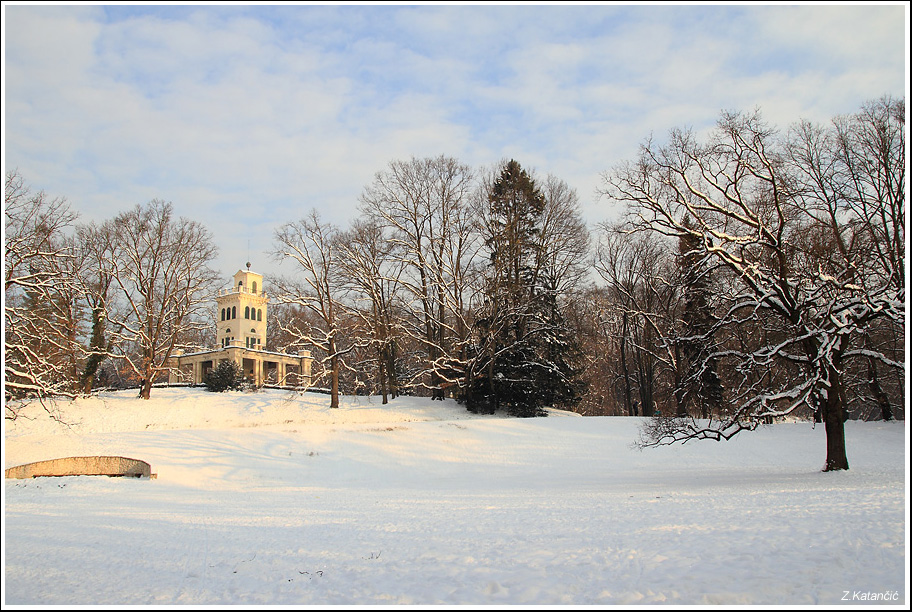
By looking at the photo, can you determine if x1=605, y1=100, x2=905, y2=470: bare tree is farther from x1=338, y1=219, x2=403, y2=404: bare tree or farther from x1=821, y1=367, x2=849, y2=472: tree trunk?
x1=338, y1=219, x2=403, y2=404: bare tree

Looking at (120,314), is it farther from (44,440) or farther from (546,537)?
(546,537)

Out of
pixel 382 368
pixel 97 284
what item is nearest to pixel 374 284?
pixel 382 368

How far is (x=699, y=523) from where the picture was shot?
323 inches

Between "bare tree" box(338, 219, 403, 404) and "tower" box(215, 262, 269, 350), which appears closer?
"bare tree" box(338, 219, 403, 404)

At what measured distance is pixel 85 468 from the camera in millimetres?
16797

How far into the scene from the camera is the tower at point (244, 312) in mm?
42656

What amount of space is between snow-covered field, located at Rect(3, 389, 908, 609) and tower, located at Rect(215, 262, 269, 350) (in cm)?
2101

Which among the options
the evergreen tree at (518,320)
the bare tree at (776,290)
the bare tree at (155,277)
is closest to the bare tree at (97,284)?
the bare tree at (155,277)

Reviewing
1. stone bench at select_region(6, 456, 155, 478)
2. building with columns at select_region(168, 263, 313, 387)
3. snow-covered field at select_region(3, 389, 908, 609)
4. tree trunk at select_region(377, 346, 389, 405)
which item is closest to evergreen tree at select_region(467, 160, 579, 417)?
tree trunk at select_region(377, 346, 389, 405)

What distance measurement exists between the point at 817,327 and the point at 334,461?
1596 centimetres

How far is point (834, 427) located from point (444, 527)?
1047 cm

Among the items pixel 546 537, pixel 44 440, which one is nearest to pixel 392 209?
pixel 44 440

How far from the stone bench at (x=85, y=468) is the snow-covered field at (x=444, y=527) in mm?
693

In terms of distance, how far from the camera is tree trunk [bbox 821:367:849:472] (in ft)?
43.9
